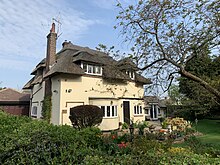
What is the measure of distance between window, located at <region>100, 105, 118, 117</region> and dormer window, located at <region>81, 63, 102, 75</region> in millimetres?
3855

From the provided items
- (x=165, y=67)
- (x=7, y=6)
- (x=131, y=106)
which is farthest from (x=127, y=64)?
(x=131, y=106)

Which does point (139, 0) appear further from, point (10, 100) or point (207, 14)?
point (10, 100)

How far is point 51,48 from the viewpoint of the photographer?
19.7 metres

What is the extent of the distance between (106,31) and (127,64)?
1726mm

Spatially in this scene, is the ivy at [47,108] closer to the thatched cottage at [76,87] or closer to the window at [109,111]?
the thatched cottage at [76,87]

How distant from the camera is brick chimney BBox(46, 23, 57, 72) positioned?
763 inches

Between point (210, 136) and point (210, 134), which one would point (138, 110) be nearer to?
point (210, 134)

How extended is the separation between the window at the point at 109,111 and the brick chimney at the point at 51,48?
7.37 meters

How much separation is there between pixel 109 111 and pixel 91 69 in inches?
196

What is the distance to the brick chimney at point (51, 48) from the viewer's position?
1938cm

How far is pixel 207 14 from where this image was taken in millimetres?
5898

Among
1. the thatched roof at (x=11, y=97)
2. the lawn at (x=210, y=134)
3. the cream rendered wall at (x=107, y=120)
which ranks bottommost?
the lawn at (x=210, y=134)

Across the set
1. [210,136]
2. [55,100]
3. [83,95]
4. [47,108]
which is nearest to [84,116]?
[83,95]

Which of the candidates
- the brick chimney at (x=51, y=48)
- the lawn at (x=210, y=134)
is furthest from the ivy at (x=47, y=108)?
the lawn at (x=210, y=134)
